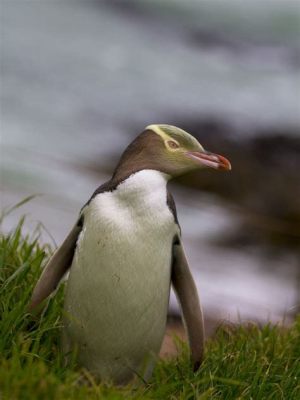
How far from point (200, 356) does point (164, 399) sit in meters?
0.21

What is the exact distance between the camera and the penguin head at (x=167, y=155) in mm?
2701

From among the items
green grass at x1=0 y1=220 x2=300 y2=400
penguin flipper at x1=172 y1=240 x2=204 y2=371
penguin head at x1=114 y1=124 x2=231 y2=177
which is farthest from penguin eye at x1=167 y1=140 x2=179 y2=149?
green grass at x1=0 y1=220 x2=300 y2=400

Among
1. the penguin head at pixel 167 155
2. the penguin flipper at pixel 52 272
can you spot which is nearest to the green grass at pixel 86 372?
the penguin flipper at pixel 52 272

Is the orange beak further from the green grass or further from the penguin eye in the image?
the green grass

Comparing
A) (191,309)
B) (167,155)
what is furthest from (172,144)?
(191,309)

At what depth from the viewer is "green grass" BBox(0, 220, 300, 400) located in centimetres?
230

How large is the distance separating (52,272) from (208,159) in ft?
1.85

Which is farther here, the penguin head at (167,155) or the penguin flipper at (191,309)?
the penguin flipper at (191,309)

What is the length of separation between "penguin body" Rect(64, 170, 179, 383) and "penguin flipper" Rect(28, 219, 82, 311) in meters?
0.08

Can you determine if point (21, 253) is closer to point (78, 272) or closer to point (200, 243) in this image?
point (78, 272)

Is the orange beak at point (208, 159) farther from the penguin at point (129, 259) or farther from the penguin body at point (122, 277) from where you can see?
Answer: the penguin body at point (122, 277)

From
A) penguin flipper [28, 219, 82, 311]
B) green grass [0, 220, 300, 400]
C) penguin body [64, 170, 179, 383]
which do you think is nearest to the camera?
green grass [0, 220, 300, 400]

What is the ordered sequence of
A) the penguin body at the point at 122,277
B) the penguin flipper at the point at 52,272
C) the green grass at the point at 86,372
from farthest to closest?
the penguin flipper at the point at 52,272 → the penguin body at the point at 122,277 → the green grass at the point at 86,372

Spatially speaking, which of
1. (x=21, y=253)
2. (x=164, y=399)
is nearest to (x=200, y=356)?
(x=164, y=399)
